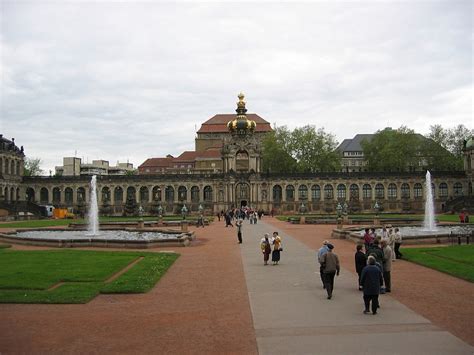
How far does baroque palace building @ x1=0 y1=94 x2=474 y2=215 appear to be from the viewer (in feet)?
299

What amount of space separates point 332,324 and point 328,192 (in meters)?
82.3

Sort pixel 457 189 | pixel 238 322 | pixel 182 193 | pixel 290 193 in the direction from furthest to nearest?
1. pixel 182 193
2. pixel 290 193
3. pixel 457 189
4. pixel 238 322

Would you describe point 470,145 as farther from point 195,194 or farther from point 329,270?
point 329,270

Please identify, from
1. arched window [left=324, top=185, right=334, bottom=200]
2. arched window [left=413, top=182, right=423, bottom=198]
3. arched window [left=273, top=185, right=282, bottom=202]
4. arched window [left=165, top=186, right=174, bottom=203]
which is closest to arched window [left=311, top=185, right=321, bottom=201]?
arched window [left=324, top=185, right=334, bottom=200]

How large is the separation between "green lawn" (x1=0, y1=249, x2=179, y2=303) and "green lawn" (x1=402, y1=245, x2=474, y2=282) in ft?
39.9

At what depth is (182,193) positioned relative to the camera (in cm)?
9575

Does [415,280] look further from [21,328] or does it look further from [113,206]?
[113,206]

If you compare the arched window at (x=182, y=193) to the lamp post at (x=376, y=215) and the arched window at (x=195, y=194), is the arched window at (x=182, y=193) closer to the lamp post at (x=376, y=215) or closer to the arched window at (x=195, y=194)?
the arched window at (x=195, y=194)

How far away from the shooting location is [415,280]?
813 inches

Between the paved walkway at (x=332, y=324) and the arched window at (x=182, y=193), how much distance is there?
245 ft

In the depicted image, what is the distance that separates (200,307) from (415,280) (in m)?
9.20

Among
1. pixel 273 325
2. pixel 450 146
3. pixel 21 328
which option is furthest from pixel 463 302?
pixel 450 146

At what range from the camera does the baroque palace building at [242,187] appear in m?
91.2

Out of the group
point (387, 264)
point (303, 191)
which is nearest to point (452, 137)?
point (303, 191)
